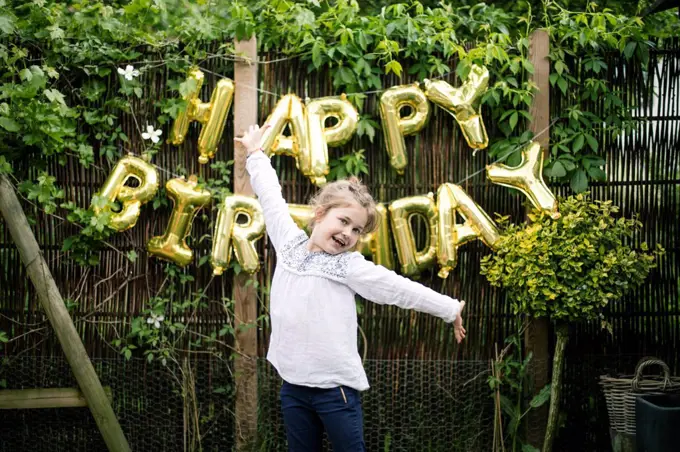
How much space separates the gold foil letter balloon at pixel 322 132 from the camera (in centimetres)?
398

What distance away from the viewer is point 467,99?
3973mm

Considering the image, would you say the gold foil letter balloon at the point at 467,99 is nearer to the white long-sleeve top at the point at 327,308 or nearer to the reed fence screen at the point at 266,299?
the reed fence screen at the point at 266,299

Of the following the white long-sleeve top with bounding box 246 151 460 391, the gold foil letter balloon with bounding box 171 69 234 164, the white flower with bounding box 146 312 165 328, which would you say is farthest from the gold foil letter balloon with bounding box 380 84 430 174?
the white flower with bounding box 146 312 165 328

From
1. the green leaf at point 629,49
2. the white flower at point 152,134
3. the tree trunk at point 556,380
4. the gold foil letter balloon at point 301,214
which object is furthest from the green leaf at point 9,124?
the green leaf at point 629,49

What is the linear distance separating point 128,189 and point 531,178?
2153 millimetres

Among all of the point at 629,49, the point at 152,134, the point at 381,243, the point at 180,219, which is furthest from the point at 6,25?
the point at 629,49

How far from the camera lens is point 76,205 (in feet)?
13.7

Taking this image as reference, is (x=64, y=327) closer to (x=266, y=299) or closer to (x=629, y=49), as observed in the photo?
(x=266, y=299)

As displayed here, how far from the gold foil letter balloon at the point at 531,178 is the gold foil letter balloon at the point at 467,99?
0.61 ft

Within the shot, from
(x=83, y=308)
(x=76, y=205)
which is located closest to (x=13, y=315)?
(x=83, y=308)

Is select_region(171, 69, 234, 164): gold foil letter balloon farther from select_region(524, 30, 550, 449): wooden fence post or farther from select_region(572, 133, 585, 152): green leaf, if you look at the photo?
select_region(572, 133, 585, 152): green leaf

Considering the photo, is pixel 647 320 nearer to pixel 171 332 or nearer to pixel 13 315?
pixel 171 332

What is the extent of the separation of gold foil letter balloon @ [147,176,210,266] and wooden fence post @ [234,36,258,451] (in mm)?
226

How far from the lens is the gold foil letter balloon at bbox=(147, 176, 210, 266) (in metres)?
4.04
